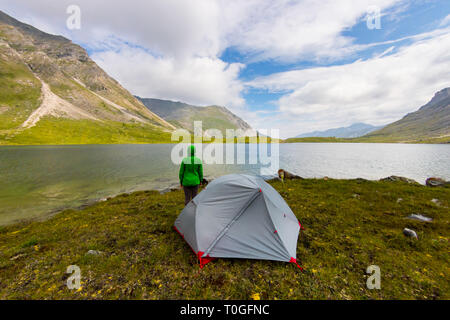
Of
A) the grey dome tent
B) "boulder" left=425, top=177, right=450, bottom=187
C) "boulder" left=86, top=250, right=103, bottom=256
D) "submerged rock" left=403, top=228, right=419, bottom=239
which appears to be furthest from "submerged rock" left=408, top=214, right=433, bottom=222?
"boulder" left=86, top=250, right=103, bottom=256

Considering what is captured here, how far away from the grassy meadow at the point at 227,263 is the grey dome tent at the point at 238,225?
0.39 meters

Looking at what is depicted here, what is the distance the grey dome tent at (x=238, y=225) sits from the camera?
23.1 ft

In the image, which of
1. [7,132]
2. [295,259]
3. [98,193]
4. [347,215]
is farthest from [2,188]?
[7,132]

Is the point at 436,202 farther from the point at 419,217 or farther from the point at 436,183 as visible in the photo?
the point at 436,183

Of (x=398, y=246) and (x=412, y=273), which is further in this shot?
(x=398, y=246)

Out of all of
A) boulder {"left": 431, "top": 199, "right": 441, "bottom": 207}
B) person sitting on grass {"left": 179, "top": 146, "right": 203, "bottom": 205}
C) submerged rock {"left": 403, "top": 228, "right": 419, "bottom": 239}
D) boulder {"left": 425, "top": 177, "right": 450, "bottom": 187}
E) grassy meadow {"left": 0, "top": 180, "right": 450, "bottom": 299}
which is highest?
person sitting on grass {"left": 179, "top": 146, "right": 203, "bottom": 205}

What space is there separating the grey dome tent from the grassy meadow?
1.29 ft

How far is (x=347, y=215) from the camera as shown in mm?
11133

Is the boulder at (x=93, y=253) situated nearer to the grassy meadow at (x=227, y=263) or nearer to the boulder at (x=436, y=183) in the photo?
the grassy meadow at (x=227, y=263)

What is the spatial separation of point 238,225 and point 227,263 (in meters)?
1.49

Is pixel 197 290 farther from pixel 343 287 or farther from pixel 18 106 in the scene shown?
pixel 18 106

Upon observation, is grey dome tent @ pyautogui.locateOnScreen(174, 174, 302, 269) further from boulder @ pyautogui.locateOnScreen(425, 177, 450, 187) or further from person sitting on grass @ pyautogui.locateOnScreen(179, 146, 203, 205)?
boulder @ pyautogui.locateOnScreen(425, 177, 450, 187)

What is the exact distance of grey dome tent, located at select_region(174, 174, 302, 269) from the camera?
703 cm

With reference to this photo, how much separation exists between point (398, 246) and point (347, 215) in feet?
11.2
